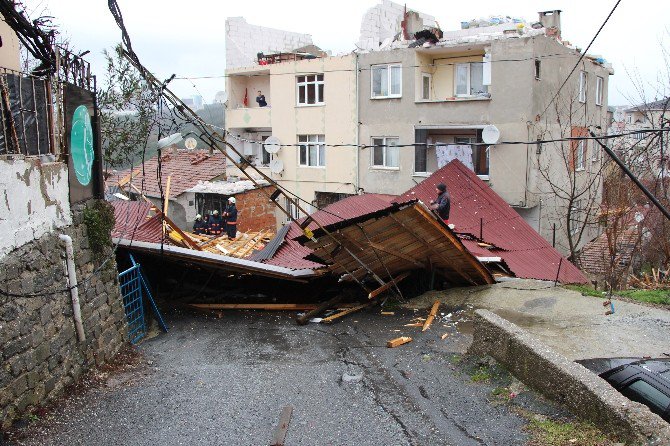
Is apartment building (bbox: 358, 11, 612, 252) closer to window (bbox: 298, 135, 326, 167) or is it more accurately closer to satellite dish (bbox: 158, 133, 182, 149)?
window (bbox: 298, 135, 326, 167)

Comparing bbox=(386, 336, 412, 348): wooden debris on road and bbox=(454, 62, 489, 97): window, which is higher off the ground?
bbox=(454, 62, 489, 97): window

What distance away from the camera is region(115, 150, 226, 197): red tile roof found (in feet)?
93.5

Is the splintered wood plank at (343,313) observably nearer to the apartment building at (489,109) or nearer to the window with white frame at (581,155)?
the apartment building at (489,109)

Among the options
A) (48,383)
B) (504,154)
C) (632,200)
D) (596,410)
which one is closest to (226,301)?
(48,383)

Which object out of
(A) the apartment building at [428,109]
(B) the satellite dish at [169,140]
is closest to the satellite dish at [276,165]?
(A) the apartment building at [428,109]

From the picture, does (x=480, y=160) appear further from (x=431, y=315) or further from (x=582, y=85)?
(x=431, y=315)

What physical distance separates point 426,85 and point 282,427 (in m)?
21.9

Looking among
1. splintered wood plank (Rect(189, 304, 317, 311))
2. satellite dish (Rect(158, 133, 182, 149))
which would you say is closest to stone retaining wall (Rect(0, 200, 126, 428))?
satellite dish (Rect(158, 133, 182, 149))

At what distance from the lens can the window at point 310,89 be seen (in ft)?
91.3

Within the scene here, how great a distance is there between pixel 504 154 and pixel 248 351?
17375mm

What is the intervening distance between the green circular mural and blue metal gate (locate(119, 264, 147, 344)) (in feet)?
6.47

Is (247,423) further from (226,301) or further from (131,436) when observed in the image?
(226,301)

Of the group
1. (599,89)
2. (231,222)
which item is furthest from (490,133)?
(599,89)

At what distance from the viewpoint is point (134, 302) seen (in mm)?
9773
